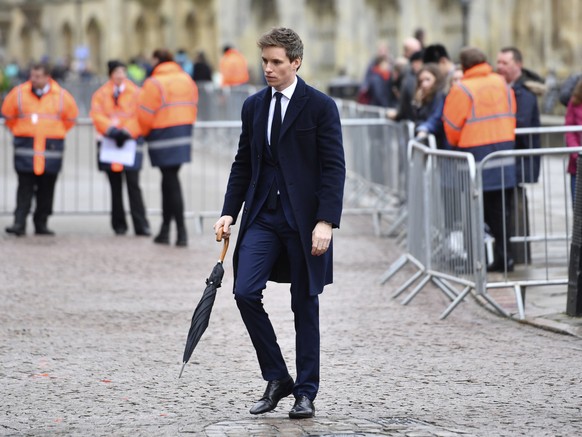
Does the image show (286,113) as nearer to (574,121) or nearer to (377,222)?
(574,121)

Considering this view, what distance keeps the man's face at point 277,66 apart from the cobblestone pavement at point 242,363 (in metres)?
1.66

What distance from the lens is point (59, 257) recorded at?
51.5 feet

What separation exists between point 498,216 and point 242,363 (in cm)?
335

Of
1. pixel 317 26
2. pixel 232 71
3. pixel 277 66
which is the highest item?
pixel 317 26

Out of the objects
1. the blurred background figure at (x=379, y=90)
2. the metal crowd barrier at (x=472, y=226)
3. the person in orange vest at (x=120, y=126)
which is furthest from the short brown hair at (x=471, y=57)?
the blurred background figure at (x=379, y=90)

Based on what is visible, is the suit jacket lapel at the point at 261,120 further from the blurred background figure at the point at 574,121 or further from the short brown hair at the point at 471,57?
the short brown hair at the point at 471,57

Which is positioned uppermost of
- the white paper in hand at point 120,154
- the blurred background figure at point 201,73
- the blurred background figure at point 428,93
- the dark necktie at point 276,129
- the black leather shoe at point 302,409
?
the blurred background figure at point 201,73

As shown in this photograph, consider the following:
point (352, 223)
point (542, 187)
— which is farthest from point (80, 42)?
point (542, 187)

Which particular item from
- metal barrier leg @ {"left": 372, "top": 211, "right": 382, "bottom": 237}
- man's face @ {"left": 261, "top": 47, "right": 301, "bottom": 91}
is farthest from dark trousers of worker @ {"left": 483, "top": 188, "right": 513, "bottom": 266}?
metal barrier leg @ {"left": 372, "top": 211, "right": 382, "bottom": 237}

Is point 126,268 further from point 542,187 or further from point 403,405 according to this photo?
point 403,405

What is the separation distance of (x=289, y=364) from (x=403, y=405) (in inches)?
60.0

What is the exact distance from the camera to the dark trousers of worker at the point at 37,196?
17.5m

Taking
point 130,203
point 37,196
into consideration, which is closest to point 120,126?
point 130,203

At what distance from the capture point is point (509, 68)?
46.1 ft
